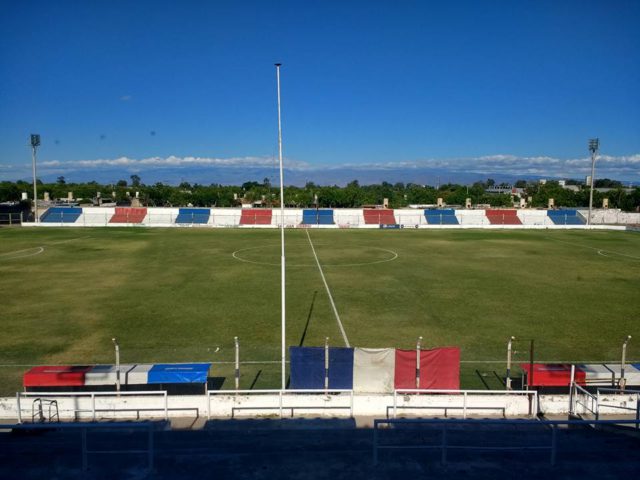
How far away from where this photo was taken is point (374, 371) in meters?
16.7

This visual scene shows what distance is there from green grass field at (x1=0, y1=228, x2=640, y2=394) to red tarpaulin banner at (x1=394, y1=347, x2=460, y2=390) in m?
2.24

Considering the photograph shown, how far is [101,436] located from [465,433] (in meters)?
8.65

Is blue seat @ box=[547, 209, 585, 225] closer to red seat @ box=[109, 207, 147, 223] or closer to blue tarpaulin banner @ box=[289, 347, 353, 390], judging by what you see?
red seat @ box=[109, 207, 147, 223]

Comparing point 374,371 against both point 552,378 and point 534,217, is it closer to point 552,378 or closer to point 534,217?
point 552,378

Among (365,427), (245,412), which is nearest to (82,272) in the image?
(245,412)

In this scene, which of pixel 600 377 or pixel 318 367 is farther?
pixel 600 377

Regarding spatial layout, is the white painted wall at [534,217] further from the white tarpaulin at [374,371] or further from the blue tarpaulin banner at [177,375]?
the blue tarpaulin banner at [177,375]

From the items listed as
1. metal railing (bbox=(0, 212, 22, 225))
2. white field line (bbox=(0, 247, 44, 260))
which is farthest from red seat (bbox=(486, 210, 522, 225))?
metal railing (bbox=(0, 212, 22, 225))

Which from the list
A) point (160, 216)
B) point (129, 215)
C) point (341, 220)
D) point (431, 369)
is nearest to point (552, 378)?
point (431, 369)

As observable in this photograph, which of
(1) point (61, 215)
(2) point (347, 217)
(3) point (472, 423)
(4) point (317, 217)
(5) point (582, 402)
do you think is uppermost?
(3) point (472, 423)

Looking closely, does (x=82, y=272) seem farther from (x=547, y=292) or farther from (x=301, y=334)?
(x=547, y=292)

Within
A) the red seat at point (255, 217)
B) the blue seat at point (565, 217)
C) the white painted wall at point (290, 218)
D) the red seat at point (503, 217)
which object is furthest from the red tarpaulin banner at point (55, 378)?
the blue seat at point (565, 217)

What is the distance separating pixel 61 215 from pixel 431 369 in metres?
82.1

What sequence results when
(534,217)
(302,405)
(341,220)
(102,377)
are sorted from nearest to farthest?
(302,405)
(102,377)
(341,220)
(534,217)
